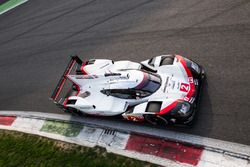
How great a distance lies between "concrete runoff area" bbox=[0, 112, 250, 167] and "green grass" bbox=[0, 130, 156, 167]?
0.25 m

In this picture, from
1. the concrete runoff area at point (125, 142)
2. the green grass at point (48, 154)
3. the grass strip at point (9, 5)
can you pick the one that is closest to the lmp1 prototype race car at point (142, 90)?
the concrete runoff area at point (125, 142)

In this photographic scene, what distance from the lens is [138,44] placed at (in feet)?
43.6

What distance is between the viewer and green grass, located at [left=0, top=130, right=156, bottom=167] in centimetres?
946

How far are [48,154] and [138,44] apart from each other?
6636 millimetres

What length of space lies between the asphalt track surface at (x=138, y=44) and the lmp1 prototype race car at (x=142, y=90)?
0.76 m

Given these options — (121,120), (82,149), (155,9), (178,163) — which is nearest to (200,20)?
(155,9)

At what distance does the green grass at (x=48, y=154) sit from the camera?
9.46 m

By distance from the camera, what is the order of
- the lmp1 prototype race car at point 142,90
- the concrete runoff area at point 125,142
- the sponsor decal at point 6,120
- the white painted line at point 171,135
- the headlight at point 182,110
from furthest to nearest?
1. the sponsor decal at point 6,120
2. the lmp1 prototype race car at point 142,90
3. the headlight at point 182,110
4. the concrete runoff area at point 125,142
5. the white painted line at point 171,135

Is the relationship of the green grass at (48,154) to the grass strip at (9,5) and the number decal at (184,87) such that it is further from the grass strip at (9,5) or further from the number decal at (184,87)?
the grass strip at (9,5)

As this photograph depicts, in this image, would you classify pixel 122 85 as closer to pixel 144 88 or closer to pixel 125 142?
pixel 144 88

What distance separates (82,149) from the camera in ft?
33.7

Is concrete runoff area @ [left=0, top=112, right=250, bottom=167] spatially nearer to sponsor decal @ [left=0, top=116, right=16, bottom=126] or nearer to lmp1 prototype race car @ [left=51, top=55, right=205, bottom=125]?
sponsor decal @ [left=0, top=116, right=16, bottom=126]

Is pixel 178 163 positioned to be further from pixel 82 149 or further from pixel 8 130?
pixel 8 130

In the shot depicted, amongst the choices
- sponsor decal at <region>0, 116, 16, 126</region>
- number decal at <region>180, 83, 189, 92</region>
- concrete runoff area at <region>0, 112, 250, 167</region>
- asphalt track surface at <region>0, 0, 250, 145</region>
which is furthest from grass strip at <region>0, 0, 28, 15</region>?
number decal at <region>180, 83, 189, 92</region>
